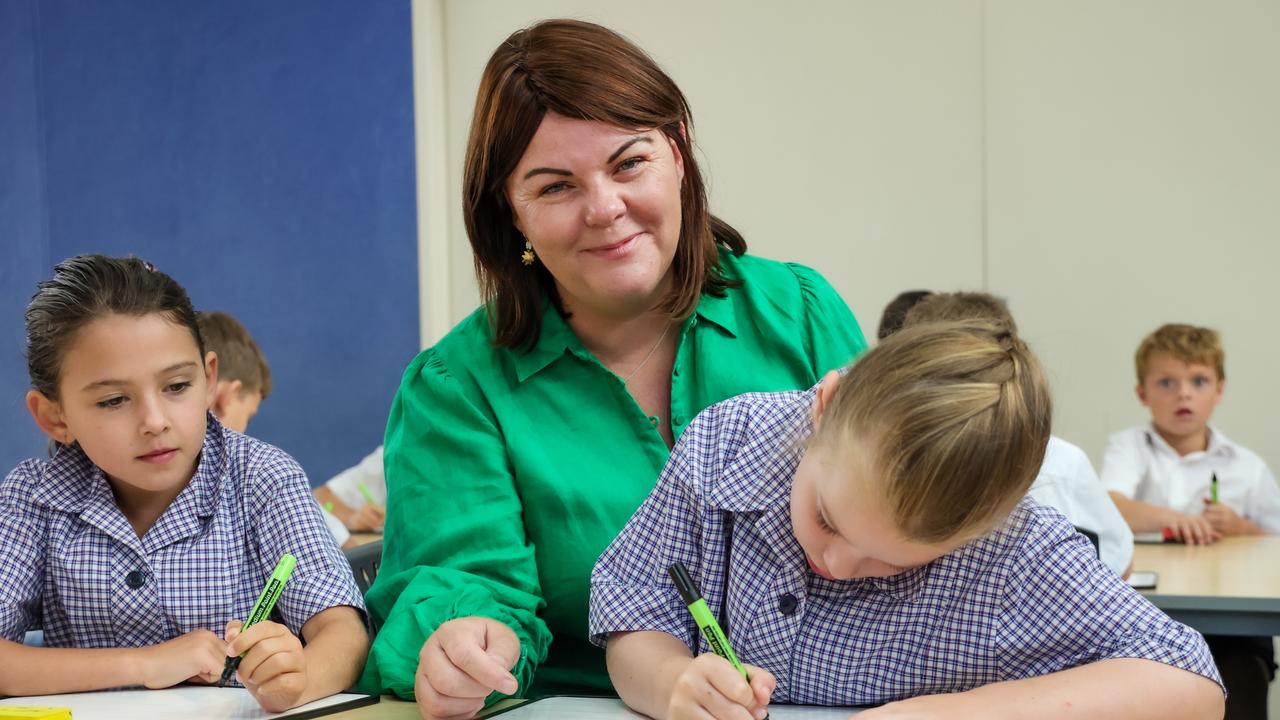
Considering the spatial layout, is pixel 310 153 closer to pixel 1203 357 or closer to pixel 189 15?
pixel 189 15

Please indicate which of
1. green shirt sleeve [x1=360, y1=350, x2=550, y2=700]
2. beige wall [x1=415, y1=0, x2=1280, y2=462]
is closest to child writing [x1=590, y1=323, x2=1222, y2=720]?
green shirt sleeve [x1=360, y1=350, x2=550, y2=700]

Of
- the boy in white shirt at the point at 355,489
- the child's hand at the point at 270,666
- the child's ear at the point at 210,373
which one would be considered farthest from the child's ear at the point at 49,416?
the boy in white shirt at the point at 355,489

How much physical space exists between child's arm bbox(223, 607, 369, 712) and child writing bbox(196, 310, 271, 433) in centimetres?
204

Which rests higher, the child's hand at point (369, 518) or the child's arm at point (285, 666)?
the child's arm at point (285, 666)

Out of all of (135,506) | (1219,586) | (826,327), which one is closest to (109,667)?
(135,506)

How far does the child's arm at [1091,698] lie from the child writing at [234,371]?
2.60m

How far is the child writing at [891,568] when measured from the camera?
3.61 ft

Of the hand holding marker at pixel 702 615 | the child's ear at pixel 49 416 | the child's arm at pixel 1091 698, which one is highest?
the child's ear at pixel 49 416

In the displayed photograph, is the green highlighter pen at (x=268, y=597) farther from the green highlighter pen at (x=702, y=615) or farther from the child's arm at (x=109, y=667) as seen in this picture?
the green highlighter pen at (x=702, y=615)

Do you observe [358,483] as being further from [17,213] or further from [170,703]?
[170,703]

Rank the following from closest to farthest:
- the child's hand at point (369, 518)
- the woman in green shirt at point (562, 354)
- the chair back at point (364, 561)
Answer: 1. the woman in green shirt at point (562, 354)
2. the chair back at point (364, 561)
3. the child's hand at point (369, 518)

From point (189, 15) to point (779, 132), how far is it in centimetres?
248

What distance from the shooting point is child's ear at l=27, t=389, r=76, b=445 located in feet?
5.75

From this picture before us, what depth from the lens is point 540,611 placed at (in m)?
1.54
